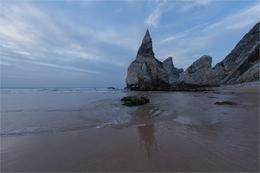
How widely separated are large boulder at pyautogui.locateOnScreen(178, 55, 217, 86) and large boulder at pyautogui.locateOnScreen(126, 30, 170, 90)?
5.86 metres

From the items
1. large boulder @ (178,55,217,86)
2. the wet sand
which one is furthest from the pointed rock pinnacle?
the wet sand

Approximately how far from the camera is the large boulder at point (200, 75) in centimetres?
4927

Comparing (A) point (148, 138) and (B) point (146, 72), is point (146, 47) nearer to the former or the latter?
(B) point (146, 72)

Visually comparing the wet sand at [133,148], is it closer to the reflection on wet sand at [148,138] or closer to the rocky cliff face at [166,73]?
the reflection on wet sand at [148,138]

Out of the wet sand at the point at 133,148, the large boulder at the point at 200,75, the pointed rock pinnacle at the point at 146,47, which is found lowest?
the wet sand at the point at 133,148

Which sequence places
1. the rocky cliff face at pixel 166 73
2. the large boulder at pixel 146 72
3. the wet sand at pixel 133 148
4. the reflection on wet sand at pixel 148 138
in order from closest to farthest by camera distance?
the wet sand at pixel 133 148, the reflection on wet sand at pixel 148 138, the rocky cliff face at pixel 166 73, the large boulder at pixel 146 72

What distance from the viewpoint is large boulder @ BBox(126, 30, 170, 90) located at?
151ft

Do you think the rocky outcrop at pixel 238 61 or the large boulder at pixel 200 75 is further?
the large boulder at pixel 200 75

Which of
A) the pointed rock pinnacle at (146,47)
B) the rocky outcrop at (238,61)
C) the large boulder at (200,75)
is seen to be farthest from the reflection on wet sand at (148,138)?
the rocky outcrop at (238,61)

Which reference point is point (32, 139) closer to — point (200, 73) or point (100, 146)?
point (100, 146)

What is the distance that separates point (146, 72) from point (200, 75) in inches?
571

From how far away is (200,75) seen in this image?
4978cm

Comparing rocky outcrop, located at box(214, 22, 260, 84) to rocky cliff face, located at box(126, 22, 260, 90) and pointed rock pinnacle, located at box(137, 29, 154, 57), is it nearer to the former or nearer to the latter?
rocky cliff face, located at box(126, 22, 260, 90)

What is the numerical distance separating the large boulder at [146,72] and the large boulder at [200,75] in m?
5.86
